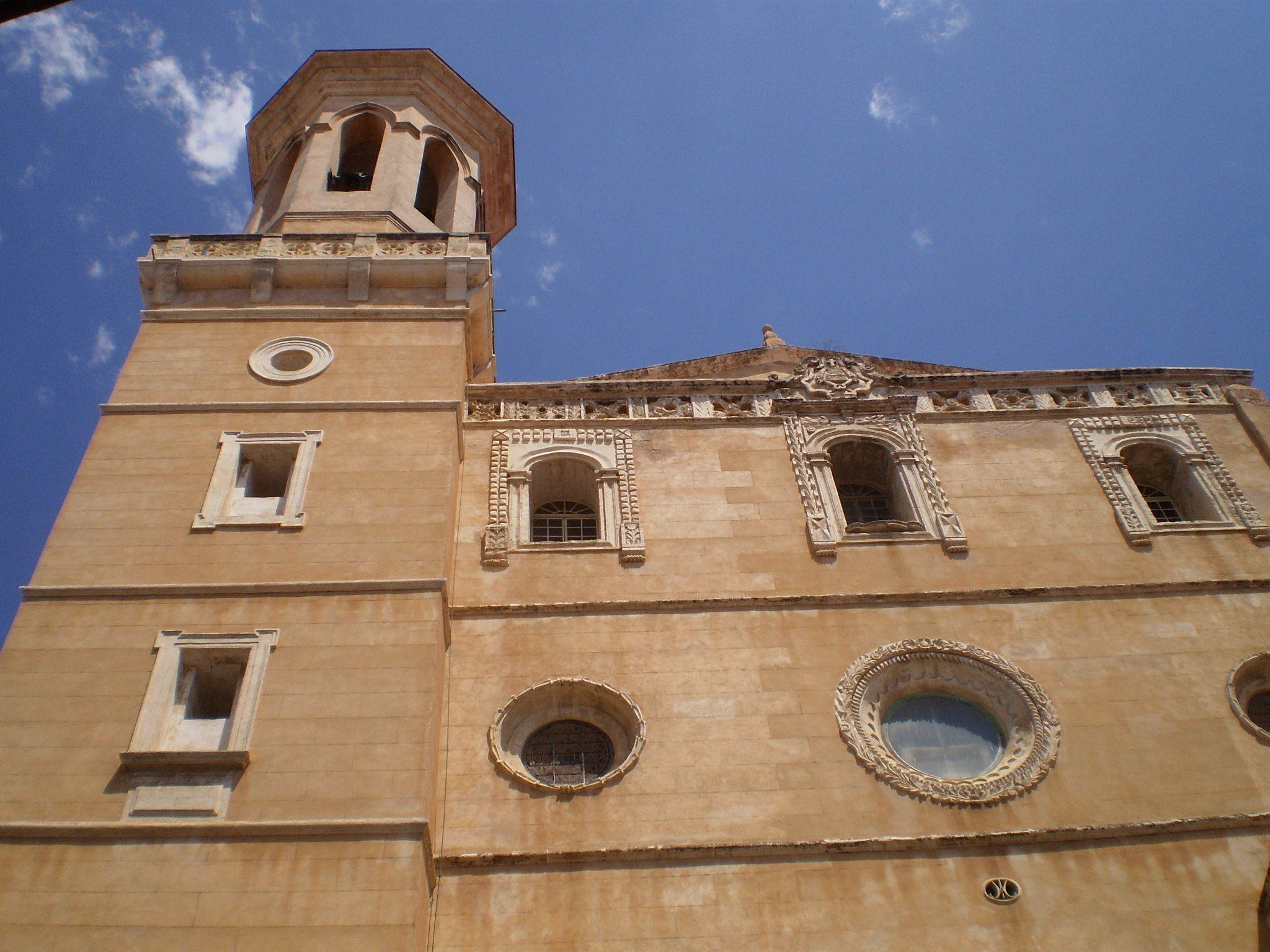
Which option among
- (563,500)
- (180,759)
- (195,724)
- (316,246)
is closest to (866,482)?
(563,500)

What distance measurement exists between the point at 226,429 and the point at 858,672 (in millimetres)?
8770

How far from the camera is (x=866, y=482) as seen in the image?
56.0 feet

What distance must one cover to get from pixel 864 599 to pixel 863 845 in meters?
3.45

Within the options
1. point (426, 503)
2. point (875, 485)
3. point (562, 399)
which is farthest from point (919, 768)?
point (562, 399)

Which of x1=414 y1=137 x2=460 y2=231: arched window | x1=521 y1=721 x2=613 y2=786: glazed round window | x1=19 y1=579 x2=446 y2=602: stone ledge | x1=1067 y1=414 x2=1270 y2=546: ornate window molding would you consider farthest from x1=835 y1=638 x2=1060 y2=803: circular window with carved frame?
x1=414 y1=137 x2=460 y2=231: arched window

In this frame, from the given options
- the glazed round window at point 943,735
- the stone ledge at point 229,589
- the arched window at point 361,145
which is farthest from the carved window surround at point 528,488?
the arched window at point 361,145

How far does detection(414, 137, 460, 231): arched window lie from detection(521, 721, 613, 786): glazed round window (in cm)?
1205

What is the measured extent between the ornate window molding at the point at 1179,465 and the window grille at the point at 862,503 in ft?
9.84

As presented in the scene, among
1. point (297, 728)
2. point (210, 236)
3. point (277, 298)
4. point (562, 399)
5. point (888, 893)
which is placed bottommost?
point (888, 893)

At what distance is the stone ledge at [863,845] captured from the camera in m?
11.3

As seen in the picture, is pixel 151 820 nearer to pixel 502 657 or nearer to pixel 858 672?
pixel 502 657

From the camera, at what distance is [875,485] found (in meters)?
17.0

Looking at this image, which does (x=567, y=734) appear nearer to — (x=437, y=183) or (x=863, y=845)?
(x=863, y=845)

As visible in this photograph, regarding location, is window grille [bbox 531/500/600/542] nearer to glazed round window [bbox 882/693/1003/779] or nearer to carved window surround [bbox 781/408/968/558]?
carved window surround [bbox 781/408/968/558]
